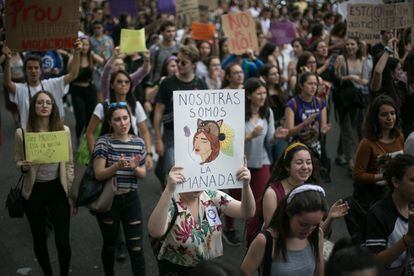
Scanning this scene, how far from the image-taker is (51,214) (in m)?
4.82

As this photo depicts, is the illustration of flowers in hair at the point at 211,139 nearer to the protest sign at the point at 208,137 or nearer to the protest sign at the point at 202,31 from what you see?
the protest sign at the point at 208,137

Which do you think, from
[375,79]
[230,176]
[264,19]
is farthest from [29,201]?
[264,19]

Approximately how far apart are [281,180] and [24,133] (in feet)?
6.91

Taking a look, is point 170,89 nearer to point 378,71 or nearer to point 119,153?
point 119,153

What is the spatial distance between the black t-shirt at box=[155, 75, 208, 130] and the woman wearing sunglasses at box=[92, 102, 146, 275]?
1.56m

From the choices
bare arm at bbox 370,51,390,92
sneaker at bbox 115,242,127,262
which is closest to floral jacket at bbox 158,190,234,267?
sneaker at bbox 115,242,127,262

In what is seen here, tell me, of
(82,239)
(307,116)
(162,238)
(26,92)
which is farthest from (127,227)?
(307,116)

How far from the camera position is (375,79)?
6.91 metres

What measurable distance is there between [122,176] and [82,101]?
414 cm

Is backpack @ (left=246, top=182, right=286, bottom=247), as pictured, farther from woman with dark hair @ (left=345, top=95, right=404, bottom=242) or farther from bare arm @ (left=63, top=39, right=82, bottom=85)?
bare arm @ (left=63, top=39, right=82, bottom=85)

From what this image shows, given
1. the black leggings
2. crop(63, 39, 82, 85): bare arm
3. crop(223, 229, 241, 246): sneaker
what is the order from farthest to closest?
the black leggings → crop(223, 229, 241, 246): sneaker → crop(63, 39, 82, 85): bare arm

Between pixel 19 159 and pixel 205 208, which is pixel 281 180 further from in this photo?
pixel 19 159

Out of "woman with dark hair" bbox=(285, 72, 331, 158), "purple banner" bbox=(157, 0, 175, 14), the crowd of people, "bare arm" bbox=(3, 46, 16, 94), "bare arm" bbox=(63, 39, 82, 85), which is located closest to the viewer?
the crowd of people

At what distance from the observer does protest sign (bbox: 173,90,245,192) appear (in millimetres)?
3309
